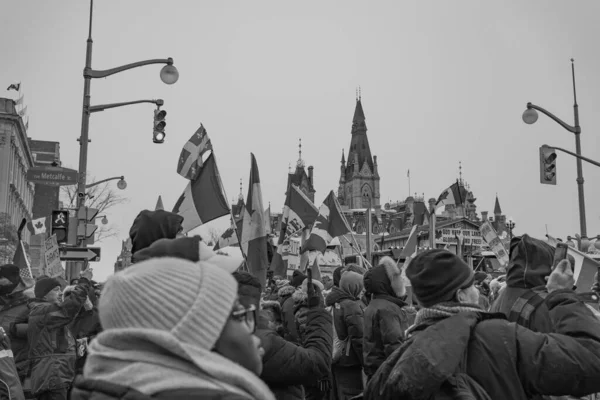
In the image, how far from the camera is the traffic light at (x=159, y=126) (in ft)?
61.2

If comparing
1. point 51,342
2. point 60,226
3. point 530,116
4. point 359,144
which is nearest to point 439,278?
point 51,342

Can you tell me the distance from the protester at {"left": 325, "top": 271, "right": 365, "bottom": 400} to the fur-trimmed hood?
1.12 meters

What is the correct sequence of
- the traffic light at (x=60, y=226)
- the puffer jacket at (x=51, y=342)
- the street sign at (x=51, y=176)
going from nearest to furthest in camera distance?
the puffer jacket at (x=51, y=342), the traffic light at (x=60, y=226), the street sign at (x=51, y=176)

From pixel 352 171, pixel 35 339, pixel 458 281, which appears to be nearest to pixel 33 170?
pixel 35 339

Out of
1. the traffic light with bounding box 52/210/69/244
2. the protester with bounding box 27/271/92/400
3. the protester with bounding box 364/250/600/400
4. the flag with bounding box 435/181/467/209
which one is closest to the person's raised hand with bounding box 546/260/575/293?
the protester with bounding box 364/250/600/400

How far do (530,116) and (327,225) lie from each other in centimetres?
752

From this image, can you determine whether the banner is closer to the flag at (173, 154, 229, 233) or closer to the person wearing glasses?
the flag at (173, 154, 229, 233)

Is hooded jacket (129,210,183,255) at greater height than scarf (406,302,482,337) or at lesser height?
greater

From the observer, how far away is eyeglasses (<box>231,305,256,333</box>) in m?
2.12

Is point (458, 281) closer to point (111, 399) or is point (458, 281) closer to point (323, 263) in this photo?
point (111, 399)

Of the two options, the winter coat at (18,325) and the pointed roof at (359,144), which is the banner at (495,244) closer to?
the winter coat at (18,325)

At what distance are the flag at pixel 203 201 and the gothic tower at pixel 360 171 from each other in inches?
6111

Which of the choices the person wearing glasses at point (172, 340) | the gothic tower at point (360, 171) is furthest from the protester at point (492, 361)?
the gothic tower at point (360, 171)

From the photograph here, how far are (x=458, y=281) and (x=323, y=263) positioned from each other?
26.1m
